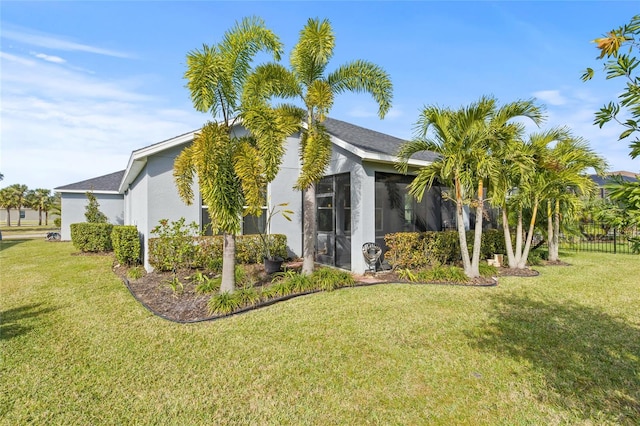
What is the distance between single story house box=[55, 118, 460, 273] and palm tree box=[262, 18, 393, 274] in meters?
1.38

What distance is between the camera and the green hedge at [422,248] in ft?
29.1

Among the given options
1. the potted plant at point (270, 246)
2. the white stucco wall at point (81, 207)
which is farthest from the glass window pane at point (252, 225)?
the white stucco wall at point (81, 207)

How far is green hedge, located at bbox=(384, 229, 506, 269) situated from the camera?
349 inches

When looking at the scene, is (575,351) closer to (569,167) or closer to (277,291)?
(277,291)

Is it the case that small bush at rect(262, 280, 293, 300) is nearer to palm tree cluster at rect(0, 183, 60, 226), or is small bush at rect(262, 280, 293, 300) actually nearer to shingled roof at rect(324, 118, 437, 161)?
shingled roof at rect(324, 118, 437, 161)

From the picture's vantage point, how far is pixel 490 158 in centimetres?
786

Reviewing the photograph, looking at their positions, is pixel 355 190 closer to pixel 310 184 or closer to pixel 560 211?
pixel 310 184

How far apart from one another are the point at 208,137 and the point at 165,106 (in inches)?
213

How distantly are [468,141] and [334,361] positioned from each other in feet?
21.5

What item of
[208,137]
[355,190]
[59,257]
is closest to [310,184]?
[355,190]

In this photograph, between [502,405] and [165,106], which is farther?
[165,106]

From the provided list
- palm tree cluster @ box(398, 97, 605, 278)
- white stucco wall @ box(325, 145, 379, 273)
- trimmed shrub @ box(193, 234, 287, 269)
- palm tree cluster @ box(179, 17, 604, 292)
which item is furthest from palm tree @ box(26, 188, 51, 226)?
palm tree cluster @ box(398, 97, 605, 278)

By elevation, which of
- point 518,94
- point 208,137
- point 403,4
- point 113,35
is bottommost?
point 208,137

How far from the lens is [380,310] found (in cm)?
582
